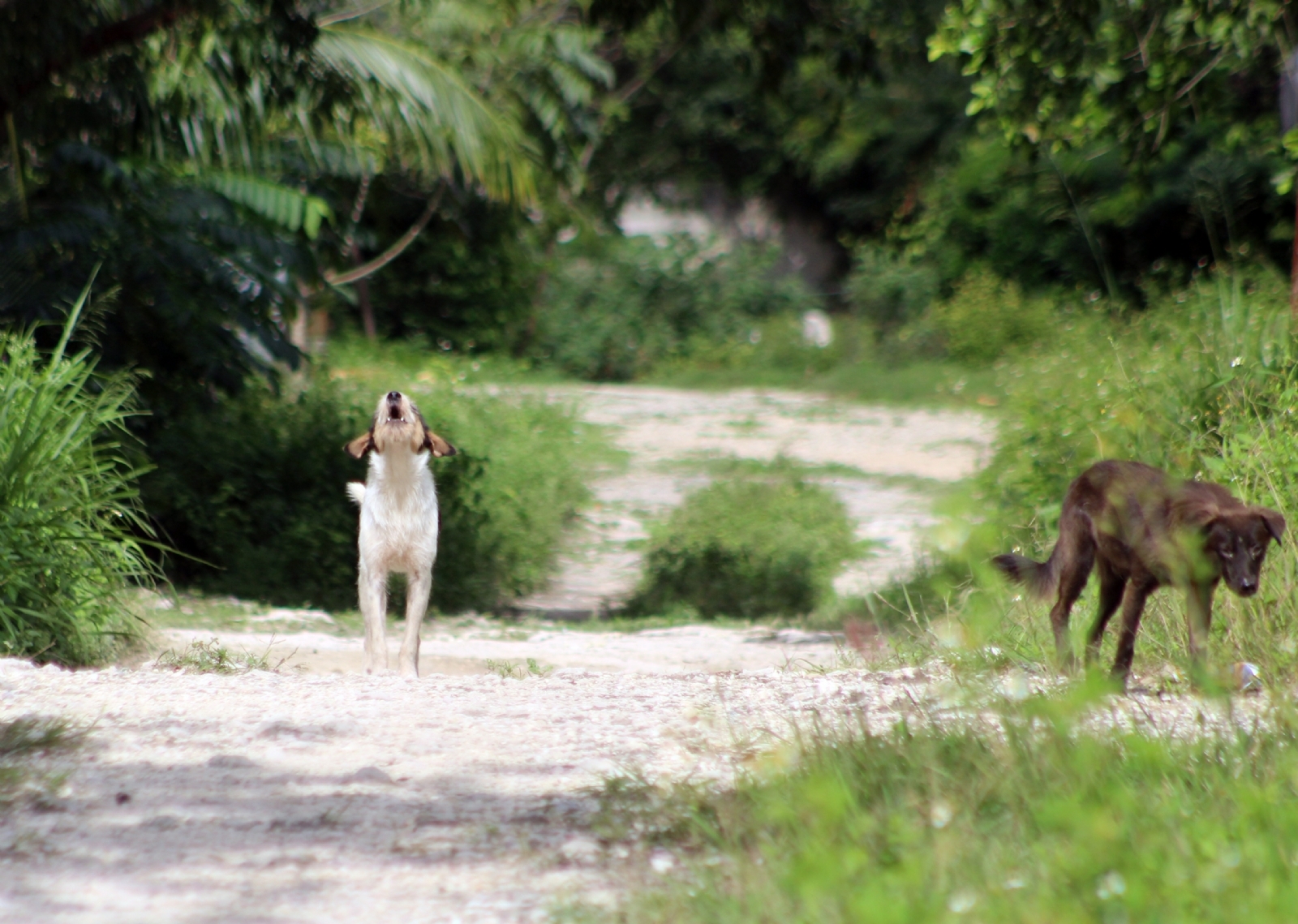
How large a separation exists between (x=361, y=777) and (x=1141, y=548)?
7.29ft

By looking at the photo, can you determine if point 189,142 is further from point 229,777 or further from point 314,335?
point 314,335

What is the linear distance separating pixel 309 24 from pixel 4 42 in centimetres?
167

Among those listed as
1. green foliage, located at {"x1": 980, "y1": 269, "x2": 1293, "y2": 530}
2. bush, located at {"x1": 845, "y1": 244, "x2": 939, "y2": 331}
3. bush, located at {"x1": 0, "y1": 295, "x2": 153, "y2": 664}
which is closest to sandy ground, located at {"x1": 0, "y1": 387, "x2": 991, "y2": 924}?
bush, located at {"x1": 0, "y1": 295, "x2": 153, "y2": 664}

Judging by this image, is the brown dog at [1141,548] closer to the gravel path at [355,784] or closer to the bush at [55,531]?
the gravel path at [355,784]

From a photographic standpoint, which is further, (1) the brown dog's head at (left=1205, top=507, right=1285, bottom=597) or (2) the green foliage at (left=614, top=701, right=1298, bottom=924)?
(1) the brown dog's head at (left=1205, top=507, right=1285, bottom=597)

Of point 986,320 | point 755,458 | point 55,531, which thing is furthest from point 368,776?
point 986,320

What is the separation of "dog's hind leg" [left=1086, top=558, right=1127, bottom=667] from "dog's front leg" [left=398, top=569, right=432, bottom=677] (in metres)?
2.56

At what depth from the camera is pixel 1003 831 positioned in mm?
3080

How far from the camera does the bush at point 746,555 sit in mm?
10188

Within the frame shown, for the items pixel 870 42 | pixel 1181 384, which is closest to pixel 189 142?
pixel 870 42

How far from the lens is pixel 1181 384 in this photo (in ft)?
21.6

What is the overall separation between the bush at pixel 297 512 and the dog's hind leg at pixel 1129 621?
599 cm

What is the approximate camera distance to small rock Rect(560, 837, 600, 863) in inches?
126

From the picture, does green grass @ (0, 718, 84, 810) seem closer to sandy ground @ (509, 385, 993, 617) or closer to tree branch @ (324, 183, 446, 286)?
sandy ground @ (509, 385, 993, 617)
